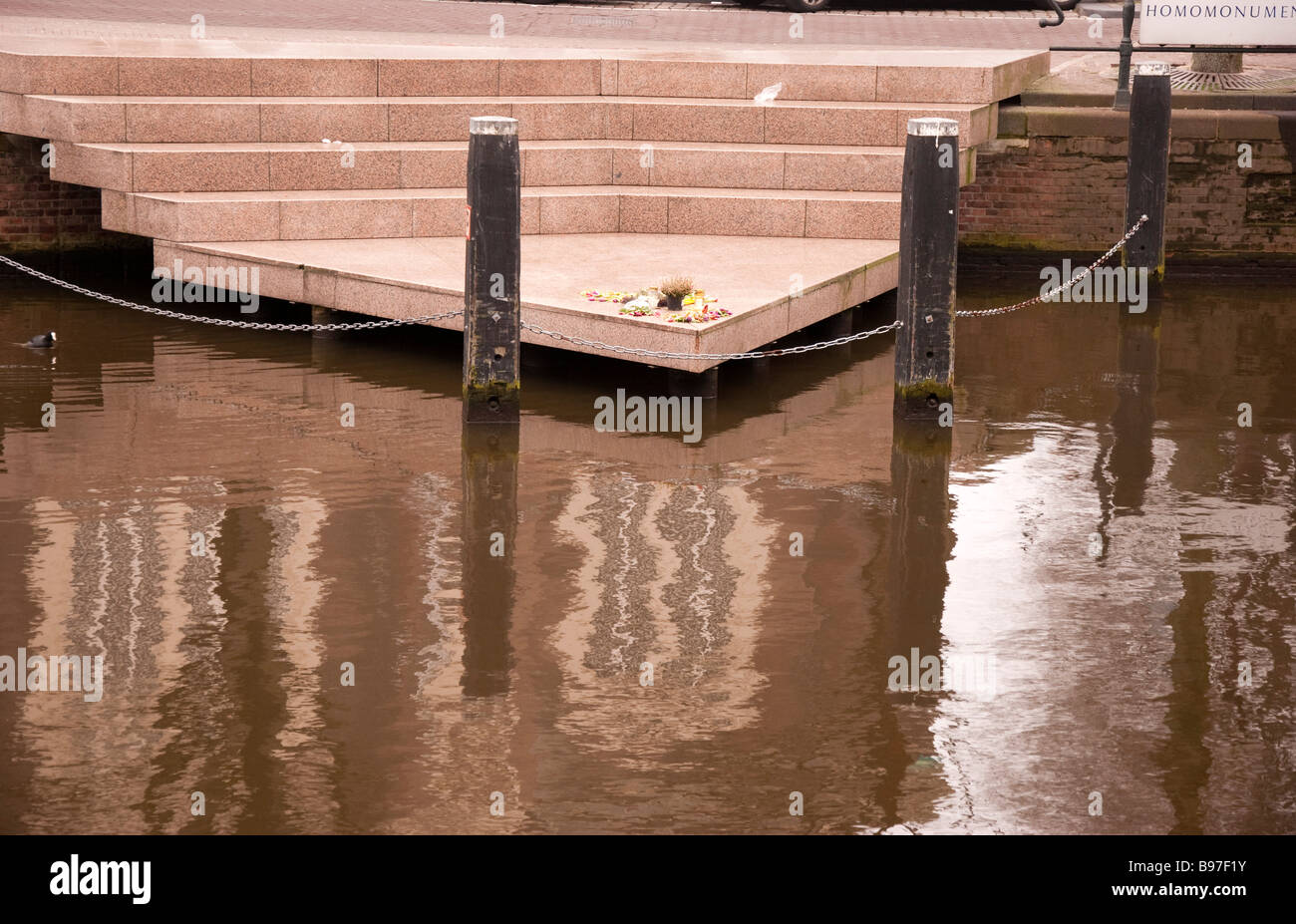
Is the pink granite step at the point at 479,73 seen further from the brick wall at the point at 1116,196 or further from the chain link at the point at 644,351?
the chain link at the point at 644,351

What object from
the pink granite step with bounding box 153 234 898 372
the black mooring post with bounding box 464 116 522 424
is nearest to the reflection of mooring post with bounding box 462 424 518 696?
the black mooring post with bounding box 464 116 522 424

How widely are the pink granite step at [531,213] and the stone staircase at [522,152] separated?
15mm

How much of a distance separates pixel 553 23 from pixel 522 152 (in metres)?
6.52

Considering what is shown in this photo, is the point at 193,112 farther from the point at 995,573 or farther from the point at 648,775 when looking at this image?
the point at 648,775

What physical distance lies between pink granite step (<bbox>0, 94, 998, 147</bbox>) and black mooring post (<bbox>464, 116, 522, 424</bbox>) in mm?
3936

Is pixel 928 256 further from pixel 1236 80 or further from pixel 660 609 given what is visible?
pixel 1236 80

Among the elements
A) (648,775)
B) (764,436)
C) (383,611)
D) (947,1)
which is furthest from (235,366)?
(947,1)

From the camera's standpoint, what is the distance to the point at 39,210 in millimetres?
14062

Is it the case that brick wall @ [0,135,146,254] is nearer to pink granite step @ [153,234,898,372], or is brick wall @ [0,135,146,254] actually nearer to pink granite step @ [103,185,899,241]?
pink granite step @ [103,185,899,241]

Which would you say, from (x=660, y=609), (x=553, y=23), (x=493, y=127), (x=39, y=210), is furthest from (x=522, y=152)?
(x=660, y=609)

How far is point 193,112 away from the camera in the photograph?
13.2 m

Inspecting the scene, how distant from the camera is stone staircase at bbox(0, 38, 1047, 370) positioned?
12.0m

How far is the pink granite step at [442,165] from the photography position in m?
12.7
